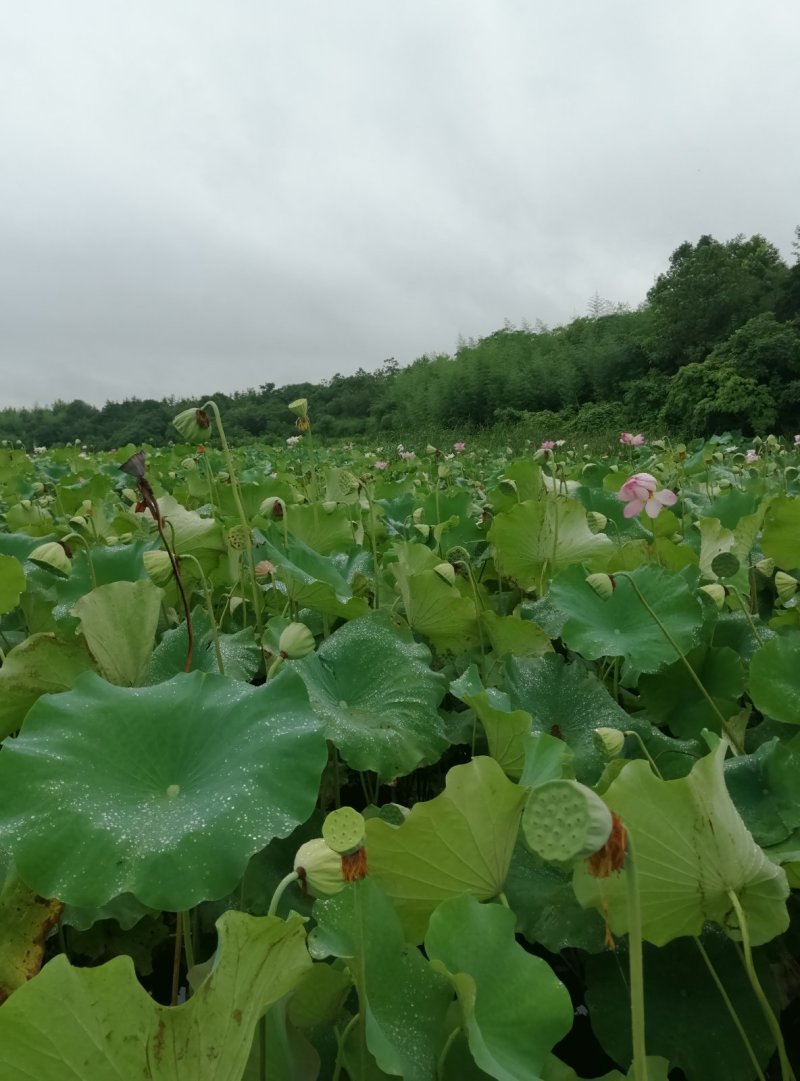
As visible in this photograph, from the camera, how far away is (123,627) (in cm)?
74

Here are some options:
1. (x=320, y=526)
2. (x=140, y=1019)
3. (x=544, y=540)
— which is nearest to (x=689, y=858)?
(x=140, y=1019)

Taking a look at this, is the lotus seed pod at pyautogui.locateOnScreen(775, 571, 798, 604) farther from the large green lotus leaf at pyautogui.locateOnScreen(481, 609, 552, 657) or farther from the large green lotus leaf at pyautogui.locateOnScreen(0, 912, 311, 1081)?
the large green lotus leaf at pyautogui.locateOnScreen(0, 912, 311, 1081)

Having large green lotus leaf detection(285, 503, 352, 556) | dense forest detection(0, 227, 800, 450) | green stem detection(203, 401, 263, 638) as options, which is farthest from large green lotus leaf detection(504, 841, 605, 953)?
dense forest detection(0, 227, 800, 450)

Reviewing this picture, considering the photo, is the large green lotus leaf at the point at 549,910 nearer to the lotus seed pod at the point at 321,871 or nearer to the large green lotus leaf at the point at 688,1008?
the large green lotus leaf at the point at 688,1008

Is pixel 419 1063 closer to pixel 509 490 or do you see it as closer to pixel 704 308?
pixel 509 490

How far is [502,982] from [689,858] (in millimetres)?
123

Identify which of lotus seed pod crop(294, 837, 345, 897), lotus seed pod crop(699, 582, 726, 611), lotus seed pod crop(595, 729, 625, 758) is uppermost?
lotus seed pod crop(294, 837, 345, 897)

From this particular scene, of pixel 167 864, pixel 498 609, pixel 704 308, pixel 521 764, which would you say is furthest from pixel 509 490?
pixel 704 308

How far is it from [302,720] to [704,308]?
20009mm

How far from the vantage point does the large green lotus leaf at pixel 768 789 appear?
58 centimetres

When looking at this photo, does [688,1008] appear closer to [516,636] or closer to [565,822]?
[565,822]

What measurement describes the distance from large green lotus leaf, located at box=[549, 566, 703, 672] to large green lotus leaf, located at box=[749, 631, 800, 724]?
0.40 ft

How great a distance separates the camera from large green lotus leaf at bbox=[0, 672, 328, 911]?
0.45m

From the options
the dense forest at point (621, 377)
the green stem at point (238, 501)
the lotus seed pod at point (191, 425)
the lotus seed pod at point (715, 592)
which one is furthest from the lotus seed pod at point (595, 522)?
the dense forest at point (621, 377)
